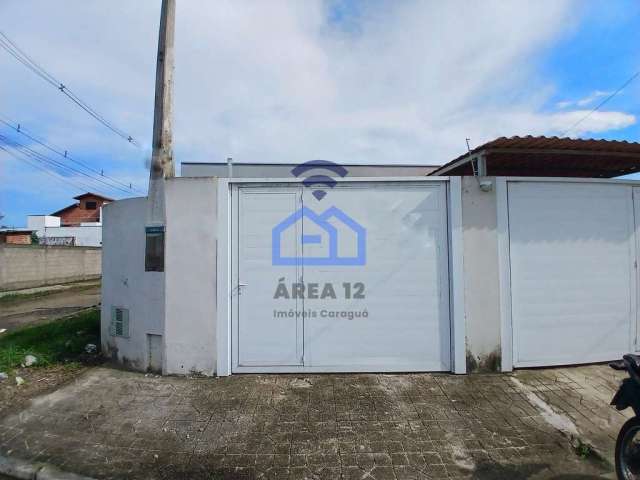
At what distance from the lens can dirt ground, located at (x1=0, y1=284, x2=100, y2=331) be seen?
837cm

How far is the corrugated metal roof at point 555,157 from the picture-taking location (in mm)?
4219

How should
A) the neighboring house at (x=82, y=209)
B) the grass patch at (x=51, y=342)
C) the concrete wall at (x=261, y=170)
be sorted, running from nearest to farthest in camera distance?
the grass patch at (x=51, y=342) < the concrete wall at (x=261, y=170) < the neighboring house at (x=82, y=209)

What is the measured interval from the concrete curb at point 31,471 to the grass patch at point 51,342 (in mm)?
2495

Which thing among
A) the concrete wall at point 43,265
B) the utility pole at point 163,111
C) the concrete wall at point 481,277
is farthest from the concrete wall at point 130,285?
the concrete wall at point 43,265

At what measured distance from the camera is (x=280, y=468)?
2.75 m

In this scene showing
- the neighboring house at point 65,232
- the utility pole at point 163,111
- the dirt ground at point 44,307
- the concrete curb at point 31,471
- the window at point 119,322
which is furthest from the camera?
the neighboring house at point 65,232

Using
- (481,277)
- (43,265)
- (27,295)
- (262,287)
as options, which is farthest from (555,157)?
(43,265)

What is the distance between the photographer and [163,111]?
4797 millimetres

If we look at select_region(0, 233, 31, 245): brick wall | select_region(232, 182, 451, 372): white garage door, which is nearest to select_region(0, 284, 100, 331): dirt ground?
select_region(232, 182, 451, 372): white garage door

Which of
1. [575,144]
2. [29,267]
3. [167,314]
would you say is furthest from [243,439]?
[29,267]

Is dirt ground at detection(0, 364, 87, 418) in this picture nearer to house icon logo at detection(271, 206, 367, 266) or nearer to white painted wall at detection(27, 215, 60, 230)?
house icon logo at detection(271, 206, 367, 266)

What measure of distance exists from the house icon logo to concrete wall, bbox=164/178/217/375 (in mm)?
913

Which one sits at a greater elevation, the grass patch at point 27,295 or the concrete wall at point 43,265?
the concrete wall at point 43,265

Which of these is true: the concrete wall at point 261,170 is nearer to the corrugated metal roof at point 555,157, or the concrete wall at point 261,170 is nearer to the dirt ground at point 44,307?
the dirt ground at point 44,307
